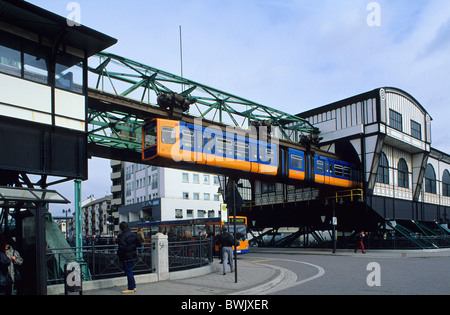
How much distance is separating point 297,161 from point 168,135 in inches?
484

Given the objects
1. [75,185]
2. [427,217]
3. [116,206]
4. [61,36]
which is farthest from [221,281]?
[116,206]

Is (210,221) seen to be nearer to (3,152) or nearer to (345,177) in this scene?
(345,177)

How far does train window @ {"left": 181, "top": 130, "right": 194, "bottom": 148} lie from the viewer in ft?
72.6

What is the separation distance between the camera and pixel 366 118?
34.7 m

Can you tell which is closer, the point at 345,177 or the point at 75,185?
the point at 75,185

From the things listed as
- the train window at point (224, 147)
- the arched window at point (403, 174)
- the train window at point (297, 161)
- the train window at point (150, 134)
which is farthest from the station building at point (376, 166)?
the train window at point (150, 134)

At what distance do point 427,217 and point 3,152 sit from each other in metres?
39.6

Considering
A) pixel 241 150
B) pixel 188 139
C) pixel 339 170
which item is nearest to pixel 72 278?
pixel 188 139

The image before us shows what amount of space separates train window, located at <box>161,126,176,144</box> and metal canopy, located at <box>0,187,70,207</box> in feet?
35.3

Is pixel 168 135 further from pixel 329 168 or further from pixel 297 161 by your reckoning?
pixel 329 168

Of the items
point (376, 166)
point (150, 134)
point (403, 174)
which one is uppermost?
point (150, 134)

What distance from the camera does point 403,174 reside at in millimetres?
38969

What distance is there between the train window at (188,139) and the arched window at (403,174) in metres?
23.8

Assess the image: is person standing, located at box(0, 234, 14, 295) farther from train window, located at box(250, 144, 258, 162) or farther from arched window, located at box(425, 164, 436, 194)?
arched window, located at box(425, 164, 436, 194)
